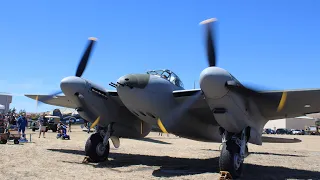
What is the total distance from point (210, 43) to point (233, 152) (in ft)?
11.8

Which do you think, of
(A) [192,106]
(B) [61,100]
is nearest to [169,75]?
(A) [192,106]

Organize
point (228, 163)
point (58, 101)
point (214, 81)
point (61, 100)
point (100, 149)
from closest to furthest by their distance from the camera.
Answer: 1. point (214, 81)
2. point (228, 163)
3. point (100, 149)
4. point (61, 100)
5. point (58, 101)

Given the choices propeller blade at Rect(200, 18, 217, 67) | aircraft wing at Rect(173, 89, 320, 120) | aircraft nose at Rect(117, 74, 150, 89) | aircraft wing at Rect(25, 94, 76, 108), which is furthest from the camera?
aircraft wing at Rect(25, 94, 76, 108)

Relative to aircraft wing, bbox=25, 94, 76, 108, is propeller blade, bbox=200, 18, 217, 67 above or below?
above

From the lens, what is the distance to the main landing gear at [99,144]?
44.0 ft

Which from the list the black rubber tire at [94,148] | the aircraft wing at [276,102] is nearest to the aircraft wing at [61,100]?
the black rubber tire at [94,148]

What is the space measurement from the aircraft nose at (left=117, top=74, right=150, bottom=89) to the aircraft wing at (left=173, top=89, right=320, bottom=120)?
56.3 inches

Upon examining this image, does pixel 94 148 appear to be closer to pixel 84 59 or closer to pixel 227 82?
pixel 84 59

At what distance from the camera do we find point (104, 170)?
11352 mm

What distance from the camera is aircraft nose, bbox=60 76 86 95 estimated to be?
12859 mm

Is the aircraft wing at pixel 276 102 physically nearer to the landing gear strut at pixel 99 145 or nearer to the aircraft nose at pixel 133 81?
the aircraft nose at pixel 133 81

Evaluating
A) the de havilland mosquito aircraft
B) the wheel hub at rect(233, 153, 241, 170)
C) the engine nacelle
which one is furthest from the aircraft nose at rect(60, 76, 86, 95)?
the wheel hub at rect(233, 153, 241, 170)

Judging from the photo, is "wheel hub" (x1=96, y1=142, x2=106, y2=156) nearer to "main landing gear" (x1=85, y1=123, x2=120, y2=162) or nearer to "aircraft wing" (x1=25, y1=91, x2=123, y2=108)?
"main landing gear" (x1=85, y1=123, x2=120, y2=162)

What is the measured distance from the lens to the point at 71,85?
42.2 feet
